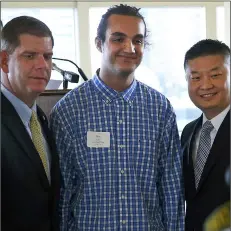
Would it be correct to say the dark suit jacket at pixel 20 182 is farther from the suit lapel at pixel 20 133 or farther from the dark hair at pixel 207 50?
the dark hair at pixel 207 50

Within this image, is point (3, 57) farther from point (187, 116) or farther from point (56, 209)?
point (187, 116)

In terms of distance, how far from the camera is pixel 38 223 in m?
1.39

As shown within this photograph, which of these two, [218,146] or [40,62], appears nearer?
[40,62]

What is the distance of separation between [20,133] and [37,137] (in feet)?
0.51

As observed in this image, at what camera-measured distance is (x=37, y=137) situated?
1547mm

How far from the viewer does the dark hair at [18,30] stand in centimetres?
148

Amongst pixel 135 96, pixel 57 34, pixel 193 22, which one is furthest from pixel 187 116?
pixel 135 96

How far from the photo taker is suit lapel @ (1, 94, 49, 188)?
1378 millimetres

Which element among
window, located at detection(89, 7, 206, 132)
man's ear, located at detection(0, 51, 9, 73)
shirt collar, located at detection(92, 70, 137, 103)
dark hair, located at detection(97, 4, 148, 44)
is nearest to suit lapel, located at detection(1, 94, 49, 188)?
man's ear, located at detection(0, 51, 9, 73)

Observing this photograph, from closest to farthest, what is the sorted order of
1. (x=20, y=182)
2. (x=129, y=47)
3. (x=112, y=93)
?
(x=20, y=182), (x=129, y=47), (x=112, y=93)

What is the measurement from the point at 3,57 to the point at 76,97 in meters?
0.40

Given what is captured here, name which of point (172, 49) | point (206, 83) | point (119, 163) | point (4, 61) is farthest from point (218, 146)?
point (172, 49)

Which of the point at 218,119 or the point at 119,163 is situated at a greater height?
the point at 218,119

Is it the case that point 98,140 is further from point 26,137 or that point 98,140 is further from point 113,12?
point 113,12
